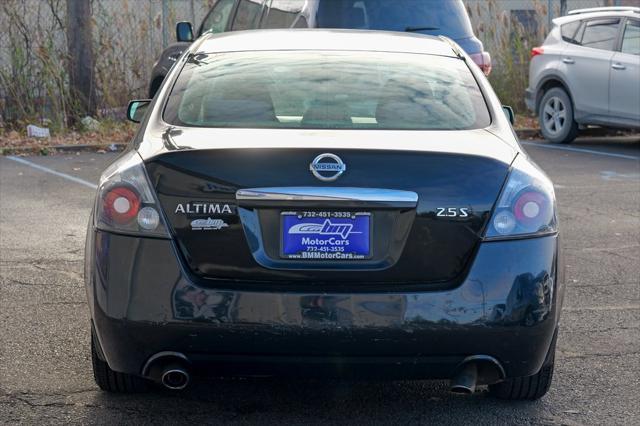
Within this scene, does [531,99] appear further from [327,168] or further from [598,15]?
[327,168]

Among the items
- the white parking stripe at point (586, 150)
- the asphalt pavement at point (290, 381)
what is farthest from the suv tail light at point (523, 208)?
the white parking stripe at point (586, 150)

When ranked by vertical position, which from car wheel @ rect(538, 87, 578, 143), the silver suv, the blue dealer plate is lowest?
car wheel @ rect(538, 87, 578, 143)

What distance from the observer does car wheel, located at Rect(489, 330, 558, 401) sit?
4.66 metres

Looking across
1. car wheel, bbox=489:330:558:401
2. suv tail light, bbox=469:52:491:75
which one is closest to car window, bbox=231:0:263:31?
suv tail light, bbox=469:52:491:75

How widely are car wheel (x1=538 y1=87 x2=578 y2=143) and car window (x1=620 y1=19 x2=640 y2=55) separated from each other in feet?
3.48

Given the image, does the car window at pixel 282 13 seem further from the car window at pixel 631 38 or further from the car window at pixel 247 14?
the car window at pixel 631 38

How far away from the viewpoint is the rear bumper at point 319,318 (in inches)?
158

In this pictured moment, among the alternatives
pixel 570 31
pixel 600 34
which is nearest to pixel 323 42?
pixel 600 34

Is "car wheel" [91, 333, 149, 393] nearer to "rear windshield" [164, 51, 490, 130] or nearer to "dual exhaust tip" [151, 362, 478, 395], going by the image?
"dual exhaust tip" [151, 362, 478, 395]

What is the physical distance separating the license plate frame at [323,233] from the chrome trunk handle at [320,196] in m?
0.04

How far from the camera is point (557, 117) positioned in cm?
1495

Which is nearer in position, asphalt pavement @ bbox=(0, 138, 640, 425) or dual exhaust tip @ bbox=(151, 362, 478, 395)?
dual exhaust tip @ bbox=(151, 362, 478, 395)

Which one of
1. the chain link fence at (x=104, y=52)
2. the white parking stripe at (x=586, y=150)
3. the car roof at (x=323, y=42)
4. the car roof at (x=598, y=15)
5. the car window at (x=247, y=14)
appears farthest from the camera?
the chain link fence at (x=104, y=52)

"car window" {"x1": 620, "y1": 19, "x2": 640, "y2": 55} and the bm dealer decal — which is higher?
the bm dealer decal
